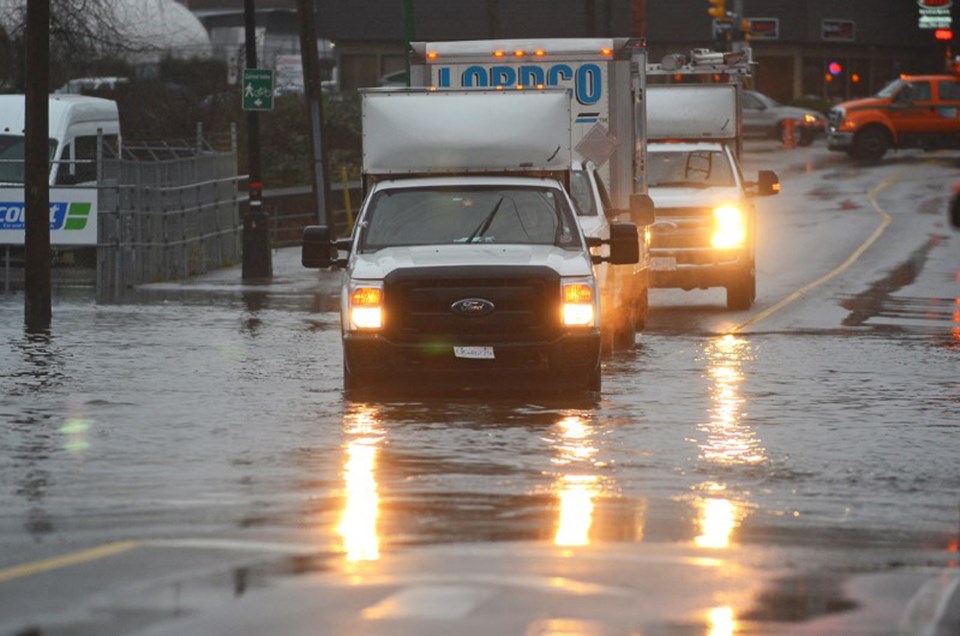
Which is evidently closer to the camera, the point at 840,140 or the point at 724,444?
the point at 724,444

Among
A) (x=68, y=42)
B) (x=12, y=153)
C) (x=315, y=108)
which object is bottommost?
(x=12, y=153)

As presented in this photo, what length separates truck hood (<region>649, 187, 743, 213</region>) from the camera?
26.5 meters

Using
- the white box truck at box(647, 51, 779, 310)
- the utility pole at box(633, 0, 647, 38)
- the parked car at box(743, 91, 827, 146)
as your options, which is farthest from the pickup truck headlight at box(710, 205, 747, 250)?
the parked car at box(743, 91, 827, 146)

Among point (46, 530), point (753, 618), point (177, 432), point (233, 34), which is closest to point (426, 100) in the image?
point (177, 432)

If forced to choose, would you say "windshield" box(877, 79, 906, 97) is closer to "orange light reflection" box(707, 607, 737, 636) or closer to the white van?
the white van

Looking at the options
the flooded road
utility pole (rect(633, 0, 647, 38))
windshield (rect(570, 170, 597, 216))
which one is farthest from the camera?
utility pole (rect(633, 0, 647, 38))

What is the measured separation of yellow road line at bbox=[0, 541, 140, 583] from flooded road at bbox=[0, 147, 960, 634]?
1.3 inches

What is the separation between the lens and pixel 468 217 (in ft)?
57.5

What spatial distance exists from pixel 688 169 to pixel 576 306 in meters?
11.2

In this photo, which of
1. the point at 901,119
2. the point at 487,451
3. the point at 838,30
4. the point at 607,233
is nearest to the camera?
the point at 487,451

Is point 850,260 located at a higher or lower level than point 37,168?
lower

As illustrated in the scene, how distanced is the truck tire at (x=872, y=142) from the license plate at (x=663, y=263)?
1255 inches

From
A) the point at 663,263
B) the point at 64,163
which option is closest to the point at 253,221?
the point at 64,163

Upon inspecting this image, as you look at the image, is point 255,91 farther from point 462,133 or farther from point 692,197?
point 462,133
